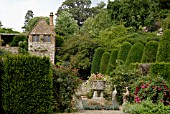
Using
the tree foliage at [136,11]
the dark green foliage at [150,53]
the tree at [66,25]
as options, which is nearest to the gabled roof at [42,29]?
the tree foliage at [136,11]

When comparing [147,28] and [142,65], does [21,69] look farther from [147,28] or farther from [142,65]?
[147,28]

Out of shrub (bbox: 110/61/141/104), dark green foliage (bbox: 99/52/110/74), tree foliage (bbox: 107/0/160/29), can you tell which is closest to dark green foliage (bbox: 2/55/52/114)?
shrub (bbox: 110/61/141/104)

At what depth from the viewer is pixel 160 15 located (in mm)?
36688

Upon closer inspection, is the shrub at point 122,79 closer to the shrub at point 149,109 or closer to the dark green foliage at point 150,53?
the shrub at point 149,109

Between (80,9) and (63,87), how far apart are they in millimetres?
53591

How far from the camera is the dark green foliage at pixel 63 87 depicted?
38.5 feet

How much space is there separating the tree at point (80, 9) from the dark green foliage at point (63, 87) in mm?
51792

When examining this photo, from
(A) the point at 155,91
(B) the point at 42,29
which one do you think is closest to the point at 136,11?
(B) the point at 42,29

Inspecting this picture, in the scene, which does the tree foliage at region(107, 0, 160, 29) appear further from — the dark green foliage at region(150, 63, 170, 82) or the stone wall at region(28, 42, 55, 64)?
the dark green foliage at region(150, 63, 170, 82)

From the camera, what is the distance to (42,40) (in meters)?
39.2

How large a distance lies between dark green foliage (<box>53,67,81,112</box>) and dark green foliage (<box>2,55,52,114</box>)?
2.77 ft

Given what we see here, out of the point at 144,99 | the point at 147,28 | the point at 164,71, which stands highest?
the point at 147,28

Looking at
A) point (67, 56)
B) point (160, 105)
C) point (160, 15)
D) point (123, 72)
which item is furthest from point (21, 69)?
point (160, 15)

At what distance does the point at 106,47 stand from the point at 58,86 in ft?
69.6
